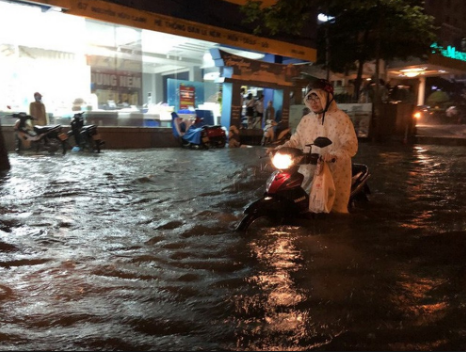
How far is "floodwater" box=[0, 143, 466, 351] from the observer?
2514 millimetres

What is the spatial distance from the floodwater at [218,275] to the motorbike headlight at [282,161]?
0.73m

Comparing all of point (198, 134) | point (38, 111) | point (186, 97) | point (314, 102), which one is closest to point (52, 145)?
point (38, 111)

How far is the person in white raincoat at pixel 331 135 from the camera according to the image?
4.74 meters

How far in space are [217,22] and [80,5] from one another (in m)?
5.49

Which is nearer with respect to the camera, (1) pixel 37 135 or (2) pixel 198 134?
(1) pixel 37 135

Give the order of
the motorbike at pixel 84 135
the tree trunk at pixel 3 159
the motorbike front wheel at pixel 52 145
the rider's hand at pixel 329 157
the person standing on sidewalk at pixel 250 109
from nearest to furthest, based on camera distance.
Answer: the rider's hand at pixel 329 157
the tree trunk at pixel 3 159
the motorbike front wheel at pixel 52 145
the motorbike at pixel 84 135
the person standing on sidewalk at pixel 250 109

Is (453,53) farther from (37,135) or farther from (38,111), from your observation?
(37,135)

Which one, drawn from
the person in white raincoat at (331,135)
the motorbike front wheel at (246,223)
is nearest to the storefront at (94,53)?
the person in white raincoat at (331,135)

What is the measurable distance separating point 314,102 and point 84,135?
9.77 m

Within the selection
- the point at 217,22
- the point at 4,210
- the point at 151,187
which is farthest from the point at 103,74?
the point at 4,210

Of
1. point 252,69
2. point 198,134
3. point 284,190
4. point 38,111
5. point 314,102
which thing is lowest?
point 198,134

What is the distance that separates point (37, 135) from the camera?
39.1ft

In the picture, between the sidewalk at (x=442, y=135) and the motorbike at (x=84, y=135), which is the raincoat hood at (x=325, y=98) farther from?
the sidewalk at (x=442, y=135)

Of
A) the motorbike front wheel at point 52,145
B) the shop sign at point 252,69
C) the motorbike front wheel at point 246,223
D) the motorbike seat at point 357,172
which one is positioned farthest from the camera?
the shop sign at point 252,69
